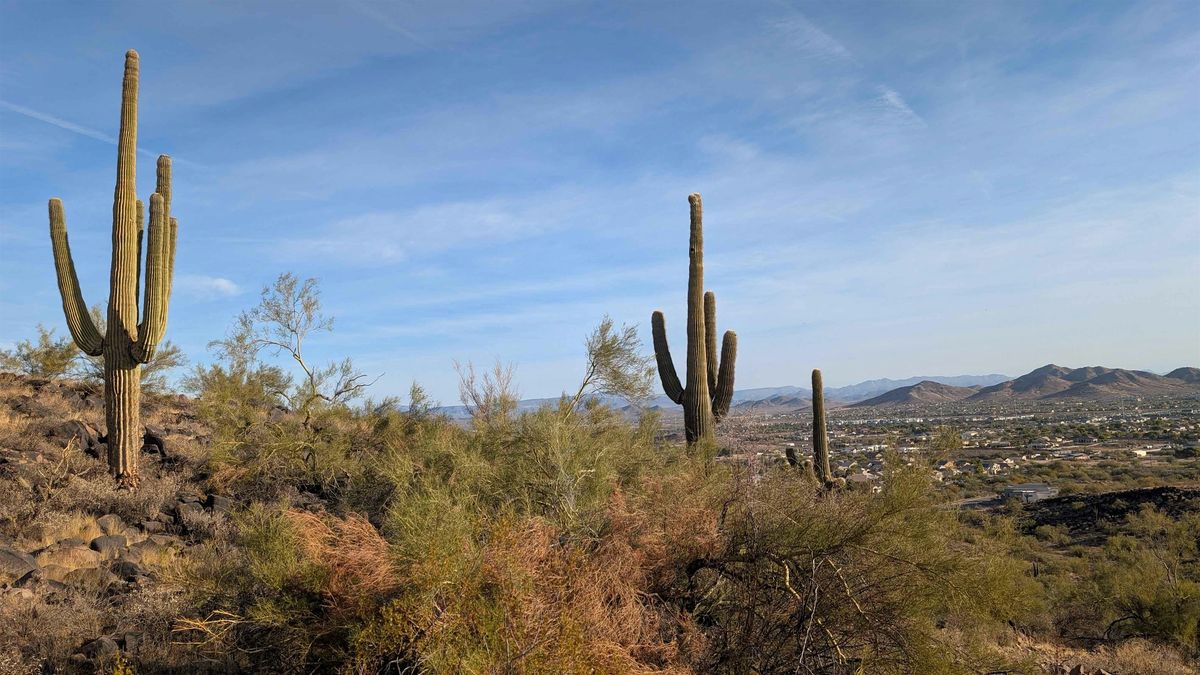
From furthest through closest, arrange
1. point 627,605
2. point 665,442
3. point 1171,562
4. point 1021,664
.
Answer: point 1171,562
point 665,442
point 1021,664
point 627,605

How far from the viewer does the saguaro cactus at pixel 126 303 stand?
45.8ft

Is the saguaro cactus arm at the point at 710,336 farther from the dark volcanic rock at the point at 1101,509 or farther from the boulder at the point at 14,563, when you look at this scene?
the boulder at the point at 14,563

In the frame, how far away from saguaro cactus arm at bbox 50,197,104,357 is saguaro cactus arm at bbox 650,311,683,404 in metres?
11.0

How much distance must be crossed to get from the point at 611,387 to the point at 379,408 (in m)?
5.40

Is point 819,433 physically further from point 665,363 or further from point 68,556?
point 68,556

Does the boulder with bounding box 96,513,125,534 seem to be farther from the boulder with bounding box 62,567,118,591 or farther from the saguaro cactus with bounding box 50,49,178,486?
the boulder with bounding box 62,567,118,591

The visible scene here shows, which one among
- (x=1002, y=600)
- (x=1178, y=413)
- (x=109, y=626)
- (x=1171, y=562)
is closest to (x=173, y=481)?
(x=109, y=626)

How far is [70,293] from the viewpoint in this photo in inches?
587

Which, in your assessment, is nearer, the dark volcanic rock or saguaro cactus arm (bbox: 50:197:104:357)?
saguaro cactus arm (bbox: 50:197:104:357)

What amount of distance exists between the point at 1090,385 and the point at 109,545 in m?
139

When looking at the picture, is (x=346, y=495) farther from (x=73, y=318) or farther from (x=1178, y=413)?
(x=1178, y=413)

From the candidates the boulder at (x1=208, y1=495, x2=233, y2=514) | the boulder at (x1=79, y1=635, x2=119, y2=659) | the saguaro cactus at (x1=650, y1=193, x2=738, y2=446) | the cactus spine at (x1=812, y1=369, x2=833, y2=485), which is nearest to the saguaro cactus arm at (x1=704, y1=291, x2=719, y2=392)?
the saguaro cactus at (x1=650, y1=193, x2=738, y2=446)

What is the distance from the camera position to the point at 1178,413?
67375 millimetres

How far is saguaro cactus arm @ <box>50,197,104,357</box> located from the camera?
14.5 m
